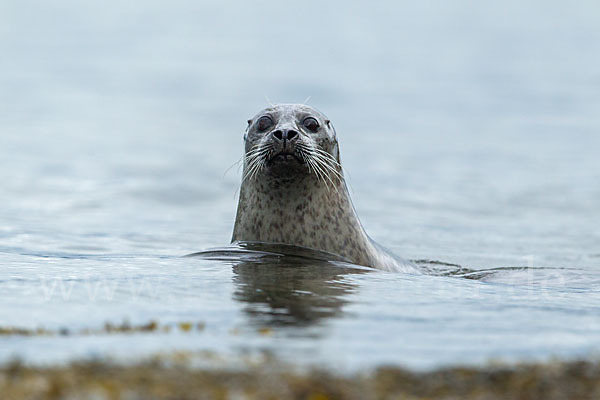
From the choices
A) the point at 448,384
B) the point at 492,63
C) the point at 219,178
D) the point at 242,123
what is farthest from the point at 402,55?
the point at 448,384

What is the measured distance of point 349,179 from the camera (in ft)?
54.7

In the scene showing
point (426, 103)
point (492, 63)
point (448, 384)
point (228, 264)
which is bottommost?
point (448, 384)

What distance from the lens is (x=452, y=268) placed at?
30.5 feet

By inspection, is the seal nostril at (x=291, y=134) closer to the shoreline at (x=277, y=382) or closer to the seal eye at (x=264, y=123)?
the seal eye at (x=264, y=123)

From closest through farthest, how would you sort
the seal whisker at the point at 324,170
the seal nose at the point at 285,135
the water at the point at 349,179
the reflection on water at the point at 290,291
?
the water at the point at 349,179, the reflection on water at the point at 290,291, the seal nose at the point at 285,135, the seal whisker at the point at 324,170

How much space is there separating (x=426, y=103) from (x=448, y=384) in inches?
1009

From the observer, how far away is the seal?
710 cm

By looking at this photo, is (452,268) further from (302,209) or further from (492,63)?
(492,63)

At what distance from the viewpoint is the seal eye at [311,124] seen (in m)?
7.23

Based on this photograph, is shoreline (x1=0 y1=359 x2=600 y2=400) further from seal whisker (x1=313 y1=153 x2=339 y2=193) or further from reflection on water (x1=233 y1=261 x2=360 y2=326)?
seal whisker (x1=313 y1=153 x2=339 y2=193)

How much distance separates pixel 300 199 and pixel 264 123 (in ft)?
1.93

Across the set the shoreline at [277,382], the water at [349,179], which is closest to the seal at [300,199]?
the water at [349,179]

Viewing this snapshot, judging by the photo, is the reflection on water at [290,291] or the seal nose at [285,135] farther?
the seal nose at [285,135]

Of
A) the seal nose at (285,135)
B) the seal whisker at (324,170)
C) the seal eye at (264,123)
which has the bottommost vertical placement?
the seal whisker at (324,170)
